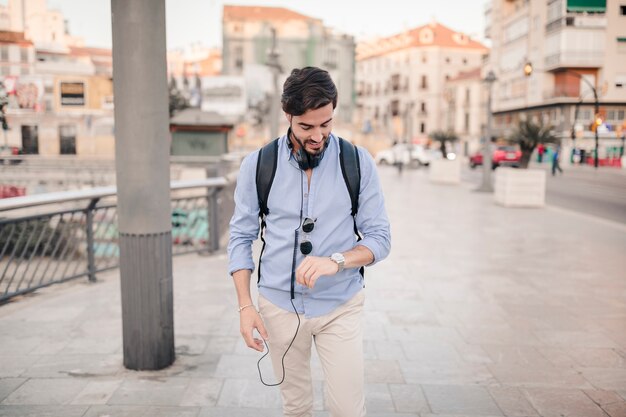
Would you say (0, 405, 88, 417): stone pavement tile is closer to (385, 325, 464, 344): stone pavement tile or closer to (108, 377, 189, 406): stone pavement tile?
(108, 377, 189, 406): stone pavement tile

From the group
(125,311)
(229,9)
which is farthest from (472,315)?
(229,9)

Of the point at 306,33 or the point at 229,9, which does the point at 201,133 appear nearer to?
the point at 306,33

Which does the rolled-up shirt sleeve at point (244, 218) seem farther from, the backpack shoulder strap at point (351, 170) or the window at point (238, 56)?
the window at point (238, 56)

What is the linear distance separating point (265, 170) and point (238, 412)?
1.76 m

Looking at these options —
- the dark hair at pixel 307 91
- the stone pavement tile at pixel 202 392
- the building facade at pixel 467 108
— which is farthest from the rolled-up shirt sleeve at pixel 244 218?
the building facade at pixel 467 108

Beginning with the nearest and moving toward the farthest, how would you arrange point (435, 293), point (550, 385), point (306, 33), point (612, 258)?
point (550, 385)
point (435, 293)
point (612, 258)
point (306, 33)

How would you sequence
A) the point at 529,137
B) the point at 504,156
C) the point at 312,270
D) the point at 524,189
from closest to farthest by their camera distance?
the point at 312,270 < the point at 524,189 < the point at 529,137 < the point at 504,156

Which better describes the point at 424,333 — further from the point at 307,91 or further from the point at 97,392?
the point at 307,91

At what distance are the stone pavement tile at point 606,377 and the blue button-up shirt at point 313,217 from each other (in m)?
2.47

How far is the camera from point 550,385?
3.90 metres

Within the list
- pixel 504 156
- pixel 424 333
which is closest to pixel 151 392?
pixel 424 333

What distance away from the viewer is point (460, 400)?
3643 mm

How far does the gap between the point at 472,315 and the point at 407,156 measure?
3590 cm

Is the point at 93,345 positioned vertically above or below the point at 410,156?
below
